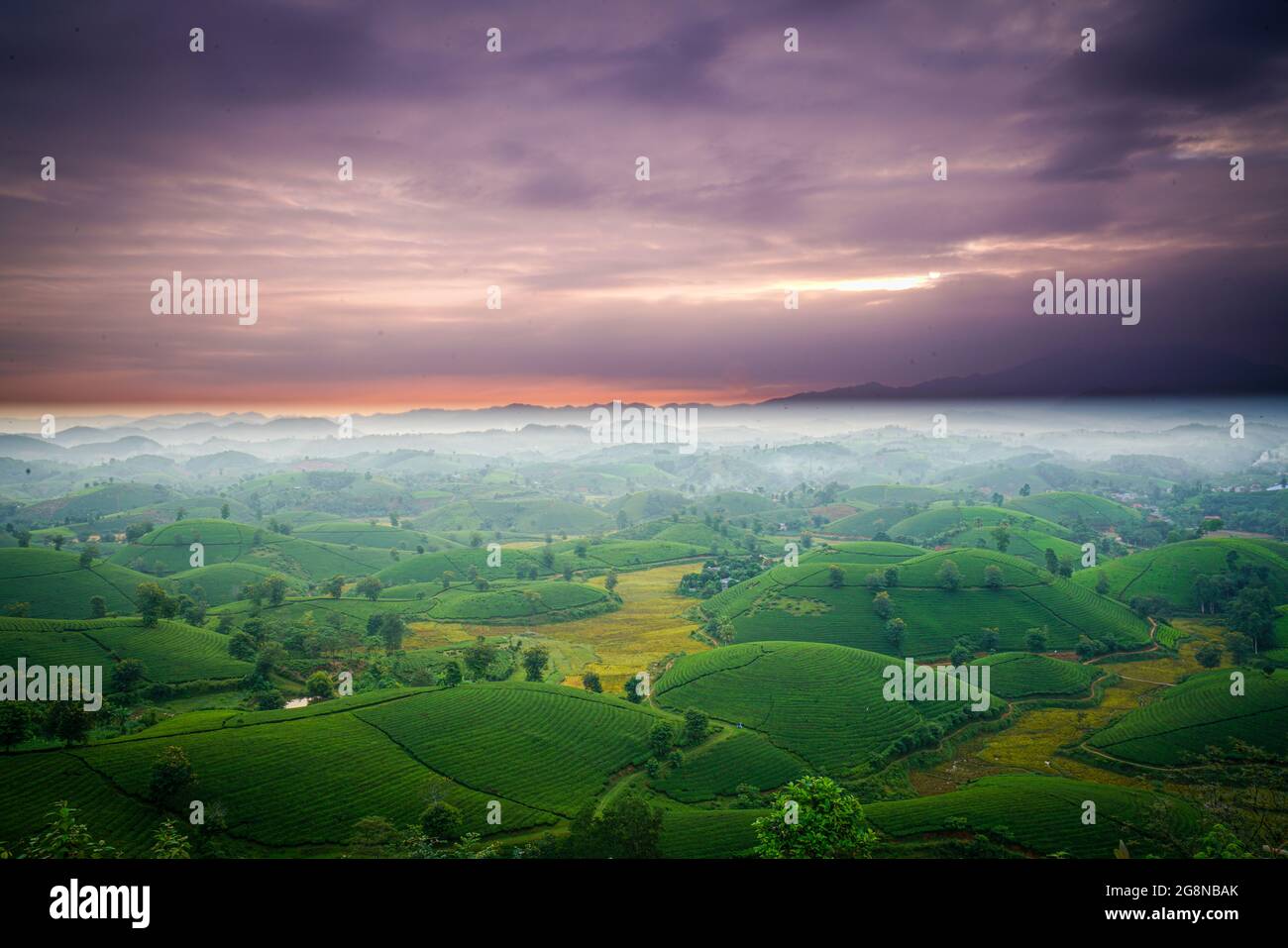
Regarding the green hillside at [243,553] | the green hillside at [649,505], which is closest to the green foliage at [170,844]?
the green hillside at [243,553]

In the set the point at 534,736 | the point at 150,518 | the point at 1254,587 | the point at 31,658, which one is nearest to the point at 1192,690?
the point at 1254,587

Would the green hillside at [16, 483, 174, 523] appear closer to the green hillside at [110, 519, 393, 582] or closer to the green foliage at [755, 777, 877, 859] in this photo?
the green hillside at [110, 519, 393, 582]

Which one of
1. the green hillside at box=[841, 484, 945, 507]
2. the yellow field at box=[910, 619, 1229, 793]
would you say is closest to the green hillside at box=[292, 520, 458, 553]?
the green hillside at box=[841, 484, 945, 507]

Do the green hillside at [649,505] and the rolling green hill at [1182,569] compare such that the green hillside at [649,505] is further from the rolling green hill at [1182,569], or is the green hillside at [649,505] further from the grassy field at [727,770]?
the grassy field at [727,770]

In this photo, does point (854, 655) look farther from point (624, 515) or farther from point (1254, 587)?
point (624, 515)

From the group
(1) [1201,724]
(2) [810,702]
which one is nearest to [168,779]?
(2) [810,702]

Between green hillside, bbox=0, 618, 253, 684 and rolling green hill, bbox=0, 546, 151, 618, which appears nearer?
green hillside, bbox=0, 618, 253, 684
